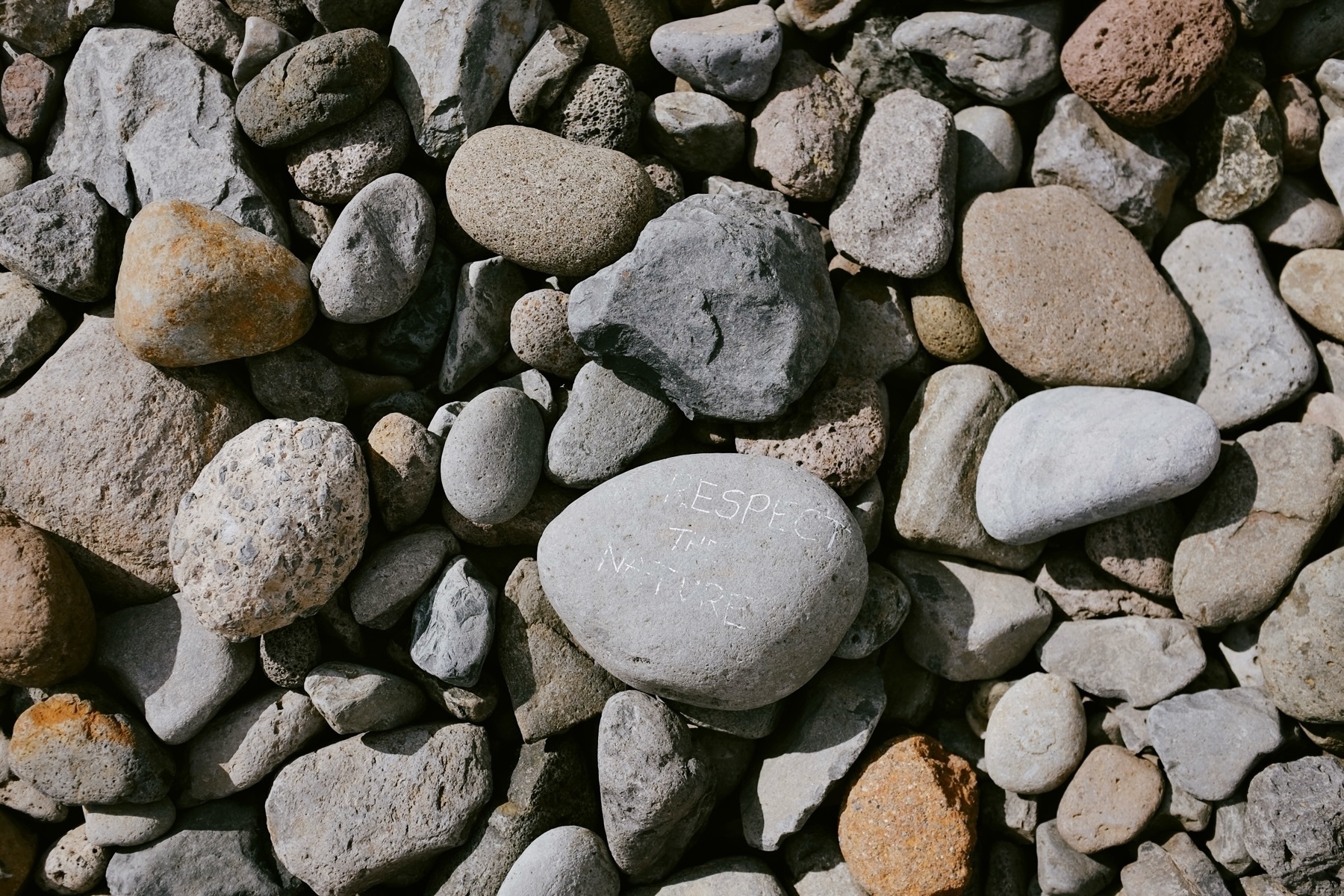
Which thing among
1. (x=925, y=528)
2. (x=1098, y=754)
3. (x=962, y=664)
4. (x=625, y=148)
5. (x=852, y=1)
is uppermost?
(x=852, y=1)

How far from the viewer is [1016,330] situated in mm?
2840

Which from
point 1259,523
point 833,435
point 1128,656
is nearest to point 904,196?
point 833,435

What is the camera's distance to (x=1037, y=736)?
2760 mm

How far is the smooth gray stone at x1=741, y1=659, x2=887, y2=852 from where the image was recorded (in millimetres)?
2709

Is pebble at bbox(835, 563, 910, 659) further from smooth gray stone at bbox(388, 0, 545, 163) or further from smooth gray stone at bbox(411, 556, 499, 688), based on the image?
smooth gray stone at bbox(388, 0, 545, 163)

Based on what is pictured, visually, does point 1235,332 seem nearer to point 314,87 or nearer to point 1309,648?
point 1309,648

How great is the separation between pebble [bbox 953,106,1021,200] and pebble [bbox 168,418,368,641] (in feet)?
6.94

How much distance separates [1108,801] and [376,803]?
2.12m

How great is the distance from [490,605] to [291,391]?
35.2 inches

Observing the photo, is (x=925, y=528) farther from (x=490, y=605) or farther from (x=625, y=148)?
(x=625, y=148)

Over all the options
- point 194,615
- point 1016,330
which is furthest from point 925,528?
point 194,615

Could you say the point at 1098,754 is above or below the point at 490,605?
below

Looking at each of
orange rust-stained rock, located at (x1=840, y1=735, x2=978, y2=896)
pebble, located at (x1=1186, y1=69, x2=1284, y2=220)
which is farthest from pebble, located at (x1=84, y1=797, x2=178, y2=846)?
pebble, located at (x1=1186, y1=69, x2=1284, y2=220)

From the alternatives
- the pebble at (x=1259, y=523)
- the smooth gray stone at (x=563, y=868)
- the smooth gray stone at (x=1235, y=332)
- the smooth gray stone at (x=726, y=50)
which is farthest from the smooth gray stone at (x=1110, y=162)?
the smooth gray stone at (x=563, y=868)
